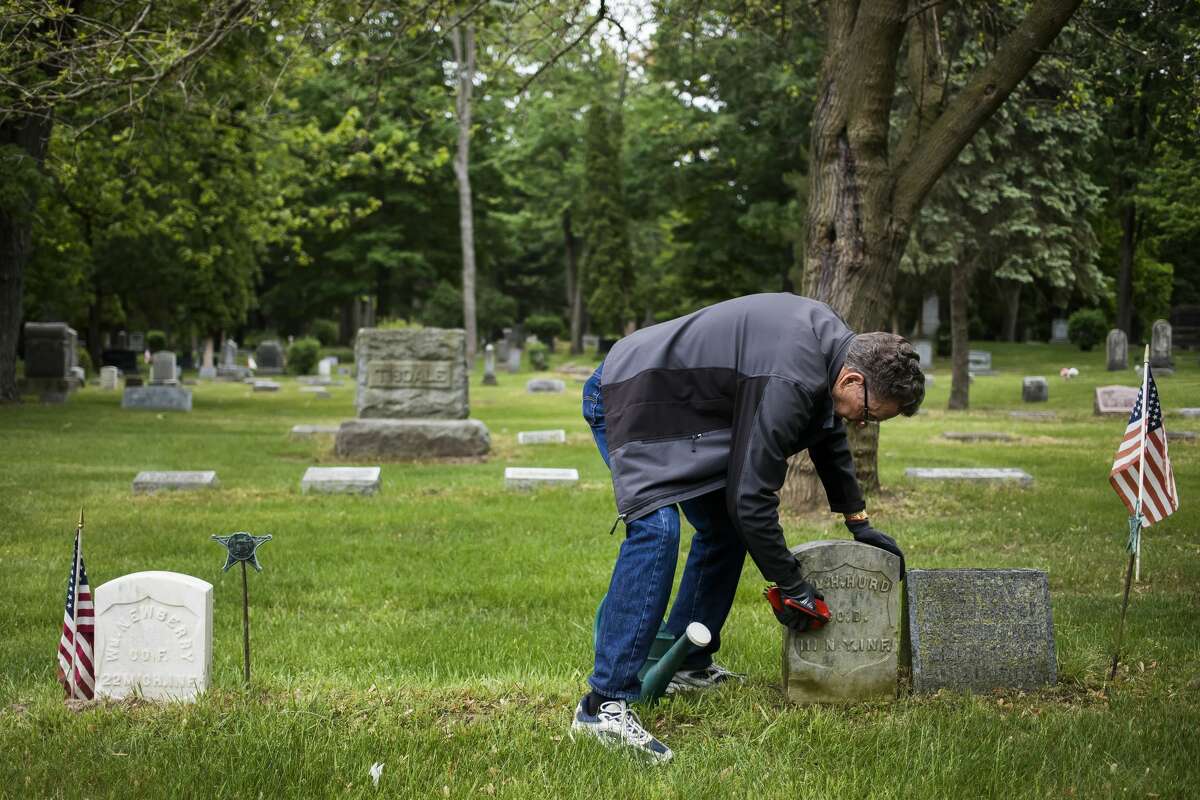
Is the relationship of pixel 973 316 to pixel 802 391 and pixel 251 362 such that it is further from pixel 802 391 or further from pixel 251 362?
pixel 802 391

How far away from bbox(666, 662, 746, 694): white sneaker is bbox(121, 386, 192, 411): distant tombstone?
20584mm

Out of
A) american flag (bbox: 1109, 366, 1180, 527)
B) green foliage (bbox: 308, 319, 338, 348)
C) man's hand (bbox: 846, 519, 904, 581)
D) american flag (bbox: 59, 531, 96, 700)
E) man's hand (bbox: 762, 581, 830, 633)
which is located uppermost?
green foliage (bbox: 308, 319, 338, 348)

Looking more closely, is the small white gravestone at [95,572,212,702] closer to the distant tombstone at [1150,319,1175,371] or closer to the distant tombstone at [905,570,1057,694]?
the distant tombstone at [905,570,1057,694]

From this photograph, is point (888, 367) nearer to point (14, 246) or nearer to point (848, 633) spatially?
point (848, 633)

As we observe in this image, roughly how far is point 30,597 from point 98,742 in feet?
10.7

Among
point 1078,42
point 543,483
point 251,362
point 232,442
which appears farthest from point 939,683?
point 251,362

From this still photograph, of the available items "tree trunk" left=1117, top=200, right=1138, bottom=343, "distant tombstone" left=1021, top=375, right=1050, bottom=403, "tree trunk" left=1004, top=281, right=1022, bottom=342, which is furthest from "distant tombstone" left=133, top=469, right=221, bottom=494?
"tree trunk" left=1004, top=281, right=1022, bottom=342

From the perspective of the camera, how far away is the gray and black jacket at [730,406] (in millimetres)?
4117

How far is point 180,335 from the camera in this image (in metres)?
48.7

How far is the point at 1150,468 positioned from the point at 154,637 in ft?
16.9

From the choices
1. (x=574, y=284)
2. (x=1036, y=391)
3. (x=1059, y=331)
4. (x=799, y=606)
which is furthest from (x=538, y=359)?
(x=799, y=606)

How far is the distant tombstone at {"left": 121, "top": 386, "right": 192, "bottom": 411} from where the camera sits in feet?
76.9

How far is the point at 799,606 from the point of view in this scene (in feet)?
14.8

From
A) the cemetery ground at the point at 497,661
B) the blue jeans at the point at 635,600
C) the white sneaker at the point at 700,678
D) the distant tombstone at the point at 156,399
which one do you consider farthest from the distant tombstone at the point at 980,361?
the blue jeans at the point at 635,600
